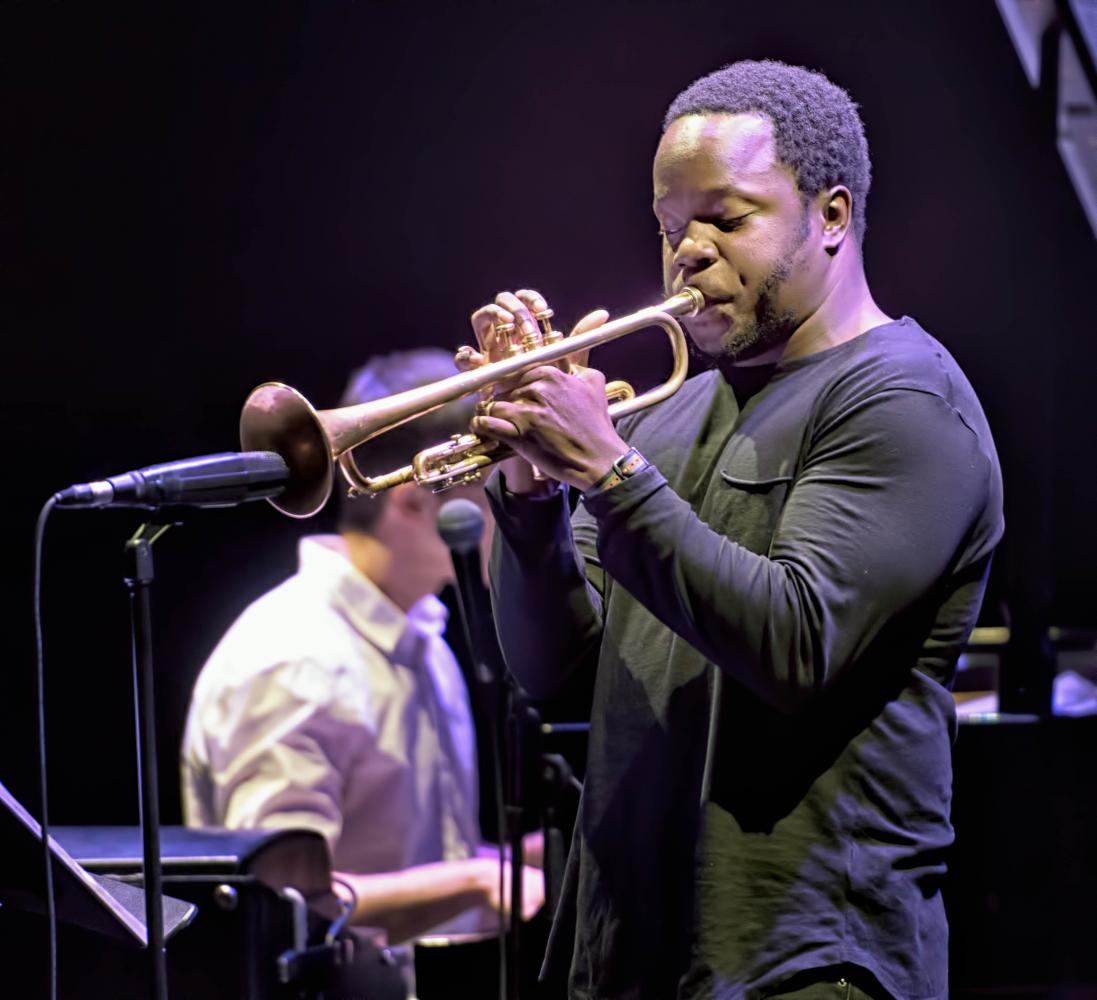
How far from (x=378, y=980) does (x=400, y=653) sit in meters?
1.13

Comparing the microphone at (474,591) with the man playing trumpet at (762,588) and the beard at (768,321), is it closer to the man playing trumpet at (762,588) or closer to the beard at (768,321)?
the man playing trumpet at (762,588)

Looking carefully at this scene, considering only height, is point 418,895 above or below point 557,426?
below

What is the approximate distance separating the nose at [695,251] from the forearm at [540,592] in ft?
1.26

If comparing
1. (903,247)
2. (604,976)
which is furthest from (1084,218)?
(604,976)

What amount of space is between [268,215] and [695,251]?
7.34ft

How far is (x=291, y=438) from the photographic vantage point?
2209 mm

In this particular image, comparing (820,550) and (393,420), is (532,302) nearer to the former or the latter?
(393,420)

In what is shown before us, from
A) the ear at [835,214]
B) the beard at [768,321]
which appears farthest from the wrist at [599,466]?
the ear at [835,214]

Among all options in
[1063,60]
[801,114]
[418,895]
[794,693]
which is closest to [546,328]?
[801,114]

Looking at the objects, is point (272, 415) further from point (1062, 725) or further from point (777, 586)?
point (1062, 725)

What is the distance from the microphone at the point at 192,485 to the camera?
69.1 inches

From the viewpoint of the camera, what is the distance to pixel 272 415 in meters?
2.21

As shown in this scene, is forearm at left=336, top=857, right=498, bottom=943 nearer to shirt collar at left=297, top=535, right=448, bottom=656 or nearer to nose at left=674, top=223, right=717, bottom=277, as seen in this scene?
shirt collar at left=297, top=535, right=448, bottom=656

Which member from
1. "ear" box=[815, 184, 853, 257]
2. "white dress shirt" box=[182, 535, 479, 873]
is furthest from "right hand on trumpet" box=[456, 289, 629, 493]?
"white dress shirt" box=[182, 535, 479, 873]
